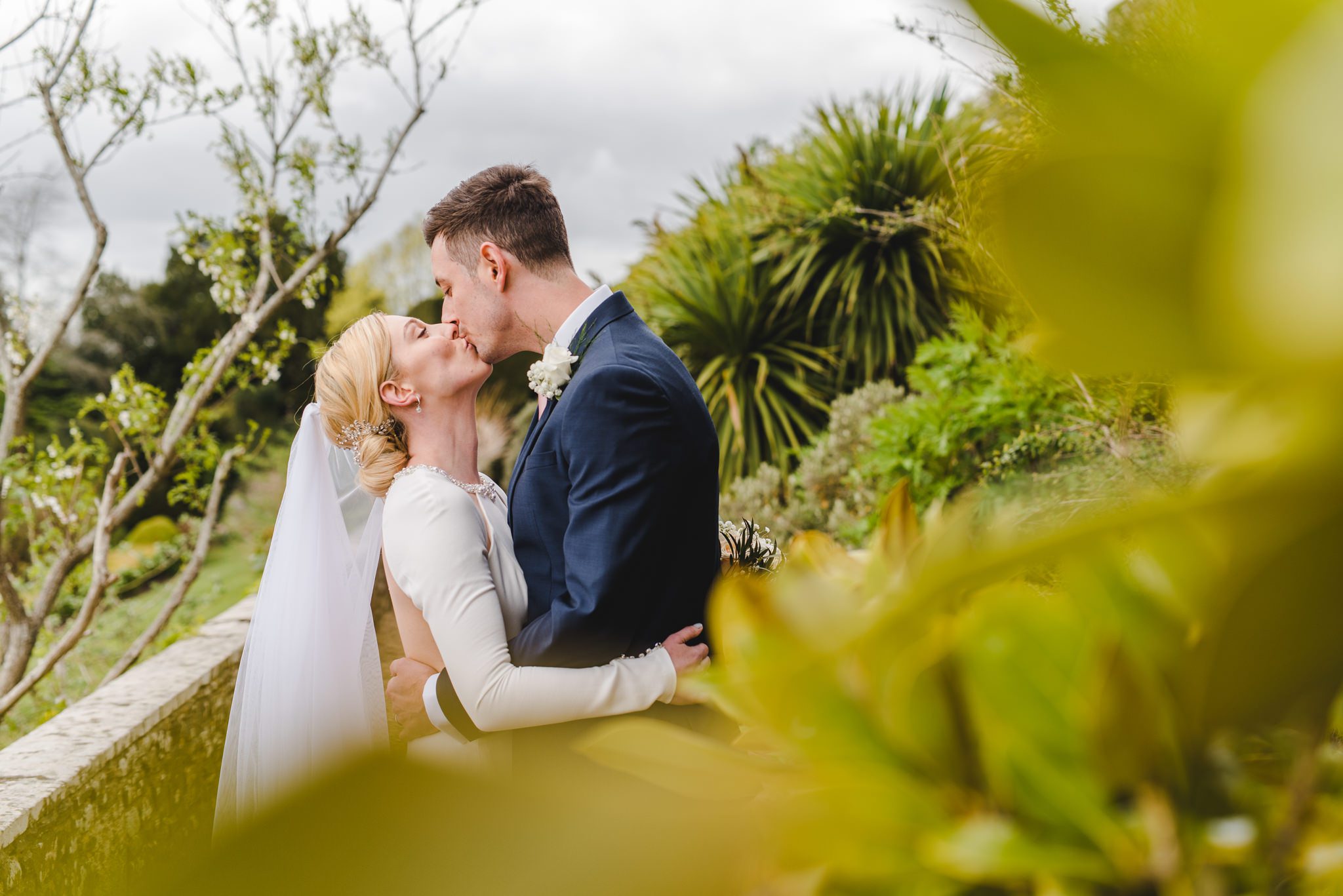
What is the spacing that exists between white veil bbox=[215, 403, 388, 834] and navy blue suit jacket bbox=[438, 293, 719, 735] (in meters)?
0.85

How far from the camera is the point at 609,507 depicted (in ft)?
6.25

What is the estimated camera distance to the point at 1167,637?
0.26 m

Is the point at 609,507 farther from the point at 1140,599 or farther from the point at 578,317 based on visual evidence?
the point at 1140,599

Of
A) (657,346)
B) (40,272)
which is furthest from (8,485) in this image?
(40,272)

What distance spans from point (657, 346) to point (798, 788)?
193 cm

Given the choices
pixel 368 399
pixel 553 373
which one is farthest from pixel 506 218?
pixel 368 399

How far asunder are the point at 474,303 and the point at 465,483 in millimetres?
568

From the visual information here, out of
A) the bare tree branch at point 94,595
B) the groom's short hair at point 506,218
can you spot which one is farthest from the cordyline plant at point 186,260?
the groom's short hair at point 506,218

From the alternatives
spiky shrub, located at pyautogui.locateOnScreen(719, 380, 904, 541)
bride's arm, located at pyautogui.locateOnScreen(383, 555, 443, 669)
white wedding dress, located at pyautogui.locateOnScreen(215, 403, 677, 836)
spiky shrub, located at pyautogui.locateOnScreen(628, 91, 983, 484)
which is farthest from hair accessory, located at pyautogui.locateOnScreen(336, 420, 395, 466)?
spiky shrub, located at pyautogui.locateOnScreen(628, 91, 983, 484)

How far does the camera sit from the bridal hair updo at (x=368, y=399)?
2.67m

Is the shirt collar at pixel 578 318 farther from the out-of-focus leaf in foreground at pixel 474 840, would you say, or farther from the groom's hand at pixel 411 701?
the out-of-focus leaf in foreground at pixel 474 840

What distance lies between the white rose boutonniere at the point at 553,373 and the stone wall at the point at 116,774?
52.4 inches

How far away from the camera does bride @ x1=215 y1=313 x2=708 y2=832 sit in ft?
6.35

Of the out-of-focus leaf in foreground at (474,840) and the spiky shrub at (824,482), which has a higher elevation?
the out-of-focus leaf in foreground at (474,840)
